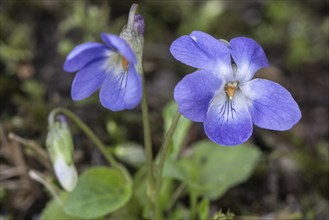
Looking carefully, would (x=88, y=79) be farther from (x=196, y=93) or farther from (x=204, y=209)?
(x=204, y=209)

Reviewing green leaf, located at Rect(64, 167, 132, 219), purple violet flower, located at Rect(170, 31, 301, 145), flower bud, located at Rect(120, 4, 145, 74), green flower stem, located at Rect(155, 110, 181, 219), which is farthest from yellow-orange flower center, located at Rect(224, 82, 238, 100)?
green leaf, located at Rect(64, 167, 132, 219)

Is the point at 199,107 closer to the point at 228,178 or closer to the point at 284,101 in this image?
the point at 284,101

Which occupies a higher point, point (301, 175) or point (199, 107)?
point (199, 107)

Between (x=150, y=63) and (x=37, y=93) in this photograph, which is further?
(x=150, y=63)

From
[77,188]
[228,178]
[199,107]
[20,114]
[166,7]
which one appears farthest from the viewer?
[166,7]

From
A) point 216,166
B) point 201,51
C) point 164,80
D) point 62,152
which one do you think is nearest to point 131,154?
point 216,166

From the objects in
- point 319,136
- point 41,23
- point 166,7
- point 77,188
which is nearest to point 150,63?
point 166,7

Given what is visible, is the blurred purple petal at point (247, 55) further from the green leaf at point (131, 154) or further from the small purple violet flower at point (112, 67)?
the green leaf at point (131, 154)
